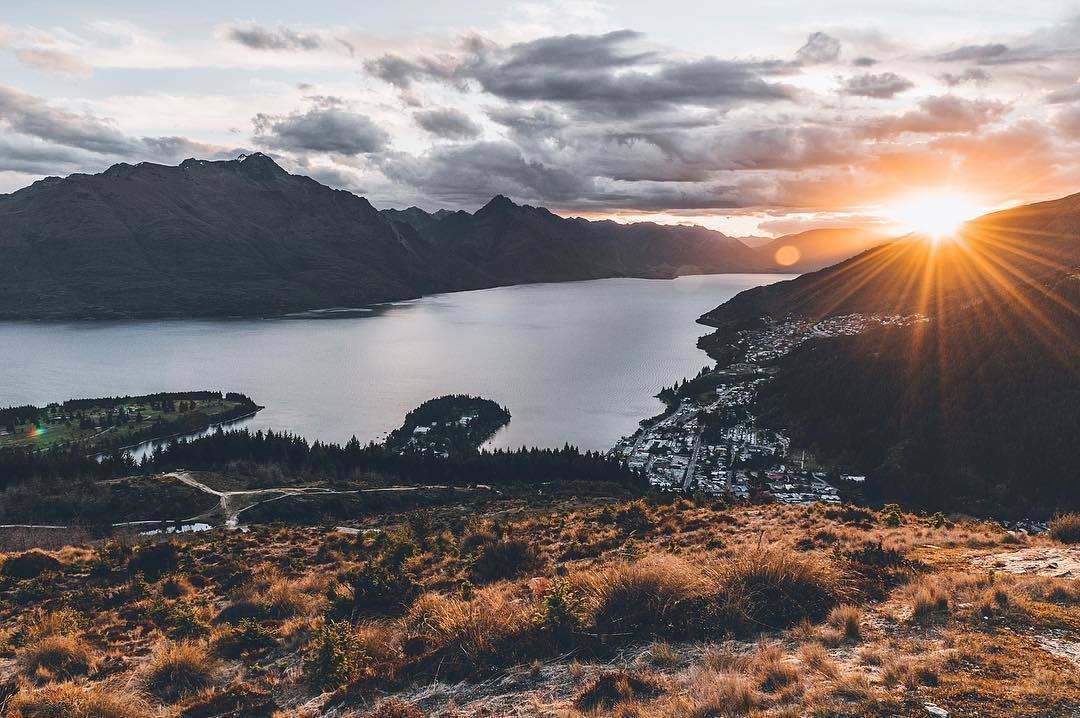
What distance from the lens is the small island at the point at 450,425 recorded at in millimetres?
142125

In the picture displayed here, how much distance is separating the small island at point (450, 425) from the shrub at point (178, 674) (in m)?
118

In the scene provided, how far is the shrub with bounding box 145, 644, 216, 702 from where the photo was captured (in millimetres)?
13797

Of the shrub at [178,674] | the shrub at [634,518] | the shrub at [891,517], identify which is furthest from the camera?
the shrub at [634,518]

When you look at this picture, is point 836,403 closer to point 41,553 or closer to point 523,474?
point 523,474

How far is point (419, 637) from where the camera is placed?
14.2 m

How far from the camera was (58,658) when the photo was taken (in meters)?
15.6

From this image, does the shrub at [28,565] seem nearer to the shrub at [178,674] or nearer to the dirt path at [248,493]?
the shrub at [178,674]

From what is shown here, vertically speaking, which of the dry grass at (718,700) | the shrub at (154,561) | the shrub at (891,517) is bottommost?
the shrub at (154,561)

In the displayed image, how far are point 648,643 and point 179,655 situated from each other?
11.5 meters

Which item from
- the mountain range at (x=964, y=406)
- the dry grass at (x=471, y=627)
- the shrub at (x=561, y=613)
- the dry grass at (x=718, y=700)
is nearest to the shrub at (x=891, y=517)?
the shrub at (x=561, y=613)

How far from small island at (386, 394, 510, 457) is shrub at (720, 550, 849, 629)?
12070 centimetres

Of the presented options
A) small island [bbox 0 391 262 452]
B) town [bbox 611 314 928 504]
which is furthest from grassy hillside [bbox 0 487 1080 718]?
small island [bbox 0 391 262 452]

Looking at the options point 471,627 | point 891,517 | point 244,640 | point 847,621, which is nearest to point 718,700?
point 847,621

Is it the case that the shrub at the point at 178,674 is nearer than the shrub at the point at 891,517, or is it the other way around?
the shrub at the point at 178,674
